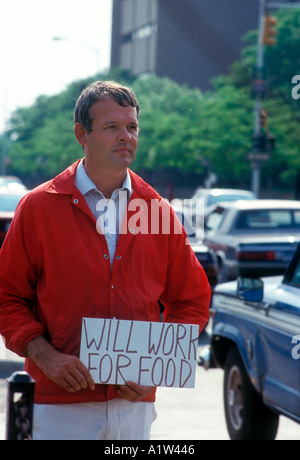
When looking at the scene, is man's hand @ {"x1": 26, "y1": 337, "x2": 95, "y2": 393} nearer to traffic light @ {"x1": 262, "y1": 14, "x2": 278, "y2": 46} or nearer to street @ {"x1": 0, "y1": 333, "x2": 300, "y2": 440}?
street @ {"x1": 0, "y1": 333, "x2": 300, "y2": 440}

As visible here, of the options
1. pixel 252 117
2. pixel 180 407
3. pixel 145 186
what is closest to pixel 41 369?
pixel 145 186

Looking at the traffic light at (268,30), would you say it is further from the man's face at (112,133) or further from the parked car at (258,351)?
the man's face at (112,133)

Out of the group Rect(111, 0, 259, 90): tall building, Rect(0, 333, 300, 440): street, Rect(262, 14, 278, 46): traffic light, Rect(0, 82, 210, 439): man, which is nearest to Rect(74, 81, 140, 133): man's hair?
Rect(0, 82, 210, 439): man

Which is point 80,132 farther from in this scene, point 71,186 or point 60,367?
point 60,367

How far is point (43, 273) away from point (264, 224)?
1168 cm

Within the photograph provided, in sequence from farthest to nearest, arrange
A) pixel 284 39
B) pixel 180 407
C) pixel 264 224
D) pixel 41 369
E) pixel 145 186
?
pixel 284 39
pixel 264 224
pixel 180 407
pixel 145 186
pixel 41 369

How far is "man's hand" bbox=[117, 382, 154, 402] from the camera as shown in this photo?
9.86 ft

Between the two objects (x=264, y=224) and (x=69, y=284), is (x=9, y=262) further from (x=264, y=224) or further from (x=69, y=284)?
(x=264, y=224)

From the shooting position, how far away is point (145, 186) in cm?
328

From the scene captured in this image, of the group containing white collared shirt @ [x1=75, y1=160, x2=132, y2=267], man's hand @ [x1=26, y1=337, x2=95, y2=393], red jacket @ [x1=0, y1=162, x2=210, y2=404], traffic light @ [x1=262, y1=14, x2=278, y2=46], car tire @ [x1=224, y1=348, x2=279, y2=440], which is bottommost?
car tire @ [x1=224, y1=348, x2=279, y2=440]

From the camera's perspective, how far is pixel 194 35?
75.7m

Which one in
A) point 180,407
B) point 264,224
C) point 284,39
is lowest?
point 180,407

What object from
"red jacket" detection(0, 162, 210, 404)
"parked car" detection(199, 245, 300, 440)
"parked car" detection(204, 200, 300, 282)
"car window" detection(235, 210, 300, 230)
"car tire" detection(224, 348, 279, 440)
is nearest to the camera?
"red jacket" detection(0, 162, 210, 404)

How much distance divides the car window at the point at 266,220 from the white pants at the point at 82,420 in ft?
37.4
